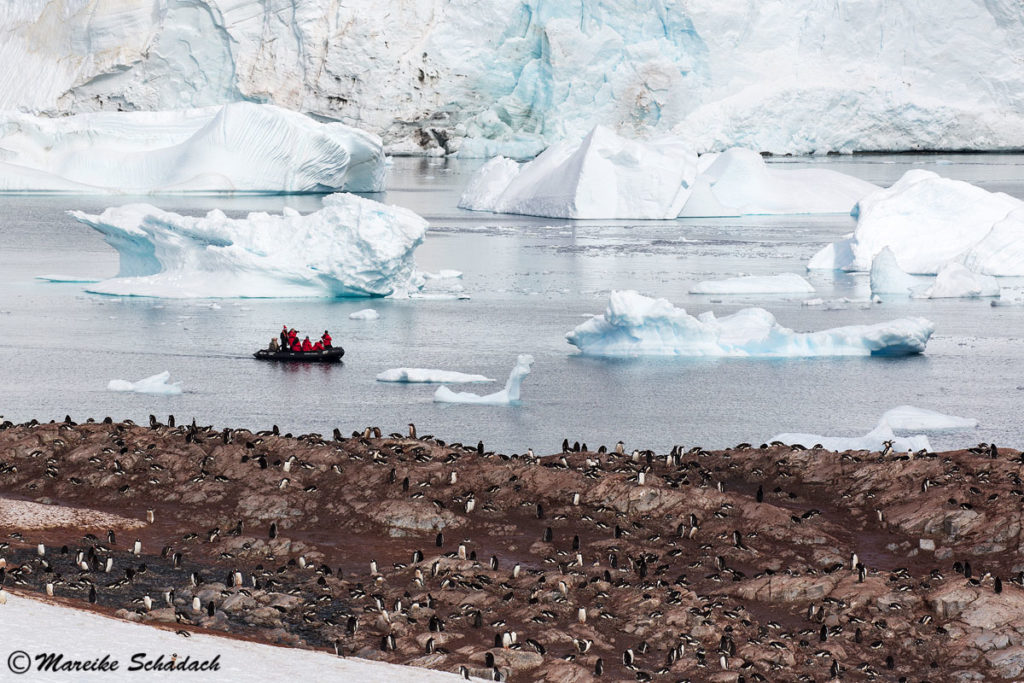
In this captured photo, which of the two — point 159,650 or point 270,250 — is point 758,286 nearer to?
point 270,250

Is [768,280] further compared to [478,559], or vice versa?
[768,280]

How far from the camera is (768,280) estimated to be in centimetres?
2402

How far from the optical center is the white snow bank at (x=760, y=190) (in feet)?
123

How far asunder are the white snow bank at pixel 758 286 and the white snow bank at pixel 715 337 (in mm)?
4718

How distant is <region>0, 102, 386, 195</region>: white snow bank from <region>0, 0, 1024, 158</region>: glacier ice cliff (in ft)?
28.5

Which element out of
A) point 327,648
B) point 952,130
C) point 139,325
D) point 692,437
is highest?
point 952,130

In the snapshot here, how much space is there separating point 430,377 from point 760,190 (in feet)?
77.1

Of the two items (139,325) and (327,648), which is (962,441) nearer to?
(327,648)

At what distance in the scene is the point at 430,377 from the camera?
16.8 meters

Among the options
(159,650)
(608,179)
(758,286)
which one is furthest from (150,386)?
(608,179)

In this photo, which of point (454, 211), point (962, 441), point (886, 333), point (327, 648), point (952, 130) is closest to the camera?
point (327, 648)

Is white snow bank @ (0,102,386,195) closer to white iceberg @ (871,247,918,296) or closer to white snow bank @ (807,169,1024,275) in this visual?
white snow bank @ (807,169,1024,275)

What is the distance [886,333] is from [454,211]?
21123 millimetres

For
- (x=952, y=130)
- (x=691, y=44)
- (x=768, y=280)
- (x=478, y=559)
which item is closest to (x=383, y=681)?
(x=478, y=559)
